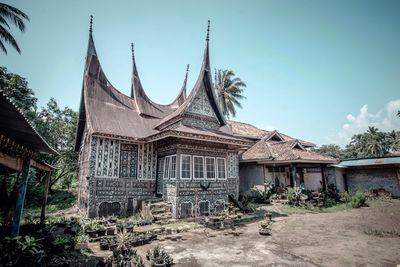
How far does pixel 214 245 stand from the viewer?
709 cm

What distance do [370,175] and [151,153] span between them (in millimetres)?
21393

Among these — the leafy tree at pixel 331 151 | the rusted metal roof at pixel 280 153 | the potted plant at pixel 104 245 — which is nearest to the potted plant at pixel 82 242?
Answer: the potted plant at pixel 104 245

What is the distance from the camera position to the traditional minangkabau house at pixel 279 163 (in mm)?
16453

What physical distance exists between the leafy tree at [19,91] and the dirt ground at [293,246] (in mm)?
19437

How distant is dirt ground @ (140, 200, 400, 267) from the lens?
5.68 meters

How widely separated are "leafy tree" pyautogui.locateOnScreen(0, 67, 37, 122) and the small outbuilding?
29.5 metres

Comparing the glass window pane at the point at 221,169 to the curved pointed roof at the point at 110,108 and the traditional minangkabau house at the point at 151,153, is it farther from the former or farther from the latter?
the curved pointed roof at the point at 110,108

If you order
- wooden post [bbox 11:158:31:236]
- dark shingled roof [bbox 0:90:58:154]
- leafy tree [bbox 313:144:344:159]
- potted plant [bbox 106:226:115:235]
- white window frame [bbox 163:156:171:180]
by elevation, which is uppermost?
leafy tree [bbox 313:144:344:159]

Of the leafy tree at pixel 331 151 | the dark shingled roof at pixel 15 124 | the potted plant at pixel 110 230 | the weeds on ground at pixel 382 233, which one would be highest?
the leafy tree at pixel 331 151

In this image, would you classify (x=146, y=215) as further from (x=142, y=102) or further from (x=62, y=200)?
(x=62, y=200)

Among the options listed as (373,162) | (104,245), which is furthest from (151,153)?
(373,162)

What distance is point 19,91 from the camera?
62.4 feet

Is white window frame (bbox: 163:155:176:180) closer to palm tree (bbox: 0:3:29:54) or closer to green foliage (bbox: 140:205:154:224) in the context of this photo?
green foliage (bbox: 140:205:154:224)

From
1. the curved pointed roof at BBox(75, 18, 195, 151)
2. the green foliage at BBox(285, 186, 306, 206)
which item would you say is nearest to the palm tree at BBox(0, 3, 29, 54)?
the curved pointed roof at BBox(75, 18, 195, 151)
